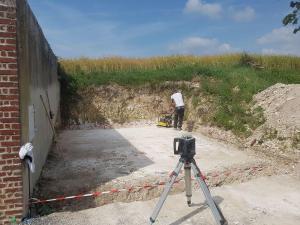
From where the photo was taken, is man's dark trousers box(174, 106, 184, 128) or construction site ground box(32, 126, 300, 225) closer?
construction site ground box(32, 126, 300, 225)

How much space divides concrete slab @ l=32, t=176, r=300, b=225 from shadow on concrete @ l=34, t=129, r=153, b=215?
19.1 inches

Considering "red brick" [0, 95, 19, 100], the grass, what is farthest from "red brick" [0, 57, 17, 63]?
the grass

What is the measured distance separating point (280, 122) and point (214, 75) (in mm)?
6416

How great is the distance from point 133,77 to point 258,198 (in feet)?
43.1

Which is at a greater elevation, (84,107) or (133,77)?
(133,77)

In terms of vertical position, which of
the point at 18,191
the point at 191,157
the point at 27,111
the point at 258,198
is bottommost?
the point at 258,198

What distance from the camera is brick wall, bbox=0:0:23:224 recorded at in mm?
4996

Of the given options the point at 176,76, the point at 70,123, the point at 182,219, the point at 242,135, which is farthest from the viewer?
the point at 176,76

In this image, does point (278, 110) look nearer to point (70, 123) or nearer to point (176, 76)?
point (176, 76)

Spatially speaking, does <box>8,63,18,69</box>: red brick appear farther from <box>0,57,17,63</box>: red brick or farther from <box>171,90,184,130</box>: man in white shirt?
<box>171,90,184,130</box>: man in white shirt

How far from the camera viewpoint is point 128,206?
6.37 metres

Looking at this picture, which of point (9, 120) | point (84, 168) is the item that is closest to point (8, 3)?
point (9, 120)

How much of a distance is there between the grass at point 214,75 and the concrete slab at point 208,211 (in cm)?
657

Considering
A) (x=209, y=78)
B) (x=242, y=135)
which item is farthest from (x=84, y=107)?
(x=242, y=135)
